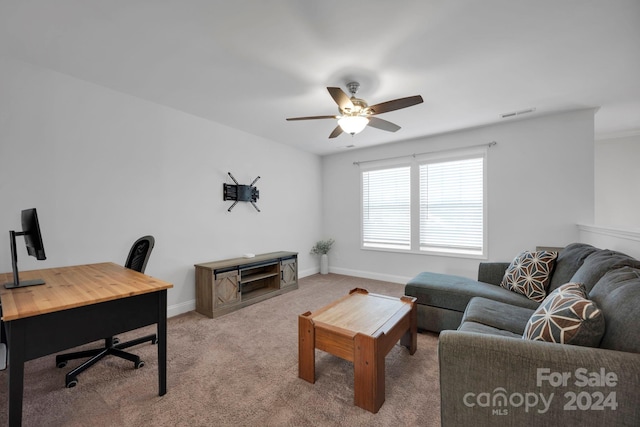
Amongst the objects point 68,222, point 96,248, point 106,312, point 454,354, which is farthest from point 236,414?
point 68,222

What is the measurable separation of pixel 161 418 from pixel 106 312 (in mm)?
730

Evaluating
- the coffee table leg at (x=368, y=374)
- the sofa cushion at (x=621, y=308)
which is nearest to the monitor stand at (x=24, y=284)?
the coffee table leg at (x=368, y=374)

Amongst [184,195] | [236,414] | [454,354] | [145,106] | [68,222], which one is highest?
[145,106]


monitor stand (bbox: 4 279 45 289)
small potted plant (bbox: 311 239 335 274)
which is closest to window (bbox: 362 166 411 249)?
small potted plant (bbox: 311 239 335 274)

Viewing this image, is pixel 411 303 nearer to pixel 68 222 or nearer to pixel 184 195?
pixel 184 195

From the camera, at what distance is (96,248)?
265 cm

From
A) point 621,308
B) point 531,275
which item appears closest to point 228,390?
point 621,308

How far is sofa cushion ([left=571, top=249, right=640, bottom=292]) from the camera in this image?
1.59m

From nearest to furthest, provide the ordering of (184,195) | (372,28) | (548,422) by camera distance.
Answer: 1. (548,422)
2. (372,28)
3. (184,195)

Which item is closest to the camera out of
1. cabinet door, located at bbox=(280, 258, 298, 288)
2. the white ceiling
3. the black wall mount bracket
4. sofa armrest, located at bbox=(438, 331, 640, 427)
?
sofa armrest, located at bbox=(438, 331, 640, 427)

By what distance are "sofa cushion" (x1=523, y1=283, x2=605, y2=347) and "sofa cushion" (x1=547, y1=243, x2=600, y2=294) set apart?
112cm

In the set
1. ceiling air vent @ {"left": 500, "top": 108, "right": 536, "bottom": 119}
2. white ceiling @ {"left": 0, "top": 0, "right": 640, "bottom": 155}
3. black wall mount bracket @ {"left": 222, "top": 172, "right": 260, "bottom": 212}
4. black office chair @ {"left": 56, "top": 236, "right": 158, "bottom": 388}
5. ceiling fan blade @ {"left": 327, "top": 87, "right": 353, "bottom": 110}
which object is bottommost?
black office chair @ {"left": 56, "top": 236, "right": 158, "bottom": 388}

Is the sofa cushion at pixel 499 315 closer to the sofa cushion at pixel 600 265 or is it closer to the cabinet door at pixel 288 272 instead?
the sofa cushion at pixel 600 265

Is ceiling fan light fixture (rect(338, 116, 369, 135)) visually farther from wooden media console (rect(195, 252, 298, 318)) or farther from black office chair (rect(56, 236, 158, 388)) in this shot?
wooden media console (rect(195, 252, 298, 318))
